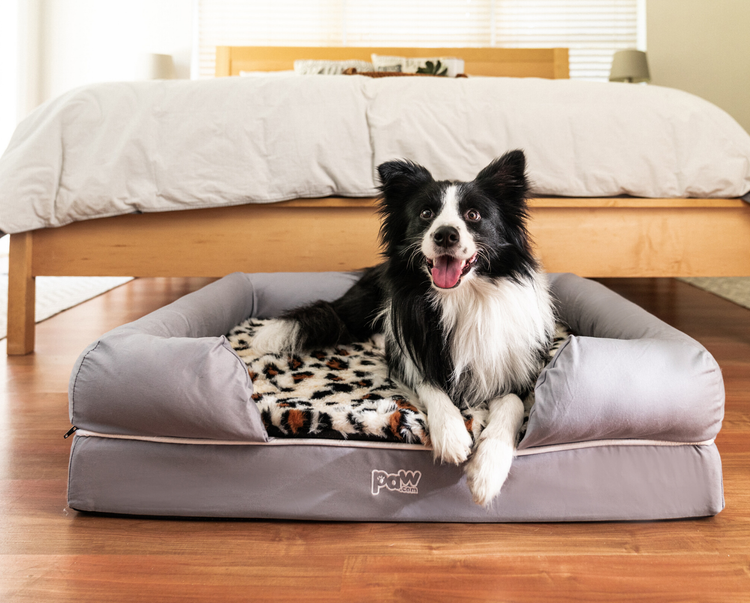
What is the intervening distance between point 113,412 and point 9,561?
1.08 feet

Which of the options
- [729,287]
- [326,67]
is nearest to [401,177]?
[729,287]

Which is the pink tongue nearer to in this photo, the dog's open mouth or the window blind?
the dog's open mouth

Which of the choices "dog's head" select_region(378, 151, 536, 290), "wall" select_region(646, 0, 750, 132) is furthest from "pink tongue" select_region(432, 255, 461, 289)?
"wall" select_region(646, 0, 750, 132)

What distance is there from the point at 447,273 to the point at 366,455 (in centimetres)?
46

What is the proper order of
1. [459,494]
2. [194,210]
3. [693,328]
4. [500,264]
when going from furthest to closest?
[693,328] → [194,210] → [500,264] → [459,494]

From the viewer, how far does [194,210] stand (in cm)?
237

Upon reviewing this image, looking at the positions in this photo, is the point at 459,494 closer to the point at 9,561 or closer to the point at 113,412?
the point at 113,412

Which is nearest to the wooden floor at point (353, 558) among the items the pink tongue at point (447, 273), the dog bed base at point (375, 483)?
the dog bed base at point (375, 483)

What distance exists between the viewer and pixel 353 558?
3.77ft

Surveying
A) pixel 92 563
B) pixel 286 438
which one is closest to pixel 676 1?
pixel 286 438

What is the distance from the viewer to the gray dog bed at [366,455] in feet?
4.07

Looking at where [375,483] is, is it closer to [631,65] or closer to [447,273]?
[447,273]

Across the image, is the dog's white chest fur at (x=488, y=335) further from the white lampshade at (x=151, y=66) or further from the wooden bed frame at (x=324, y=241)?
the white lampshade at (x=151, y=66)

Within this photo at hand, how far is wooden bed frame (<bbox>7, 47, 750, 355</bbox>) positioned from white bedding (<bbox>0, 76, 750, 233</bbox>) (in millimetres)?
76
